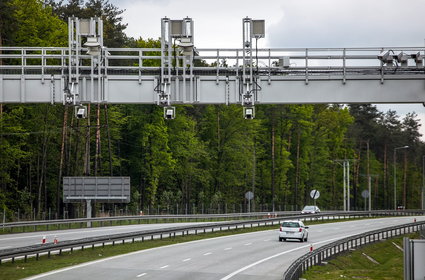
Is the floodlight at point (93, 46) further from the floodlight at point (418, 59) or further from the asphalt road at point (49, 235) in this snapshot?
the asphalt road at point (49, 235)

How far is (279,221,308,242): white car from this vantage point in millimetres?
48406

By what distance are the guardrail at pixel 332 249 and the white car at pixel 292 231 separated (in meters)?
2.96

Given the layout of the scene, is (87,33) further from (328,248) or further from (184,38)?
(328,248)

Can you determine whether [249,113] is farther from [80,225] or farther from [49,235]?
[80,225]

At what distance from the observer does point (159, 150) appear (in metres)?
84.4

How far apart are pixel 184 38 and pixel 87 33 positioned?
3.42 meters

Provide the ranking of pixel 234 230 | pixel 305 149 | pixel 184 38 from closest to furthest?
pixel 184 38, pixel 234 230, pixel 305 149

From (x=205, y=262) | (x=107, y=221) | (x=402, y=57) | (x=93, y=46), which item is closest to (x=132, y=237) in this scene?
(x=205, y=262)

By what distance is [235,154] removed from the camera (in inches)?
3755

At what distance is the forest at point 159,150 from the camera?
67.7m

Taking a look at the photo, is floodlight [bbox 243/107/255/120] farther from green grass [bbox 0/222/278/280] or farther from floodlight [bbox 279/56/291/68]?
green grass [bbox 0/222/278/280]

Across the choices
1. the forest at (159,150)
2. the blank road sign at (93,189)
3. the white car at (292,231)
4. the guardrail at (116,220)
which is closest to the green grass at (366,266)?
the white car at (292,231)

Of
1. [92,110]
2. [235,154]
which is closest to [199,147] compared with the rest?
[235,154]

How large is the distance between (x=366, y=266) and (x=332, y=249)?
2.13 meters
